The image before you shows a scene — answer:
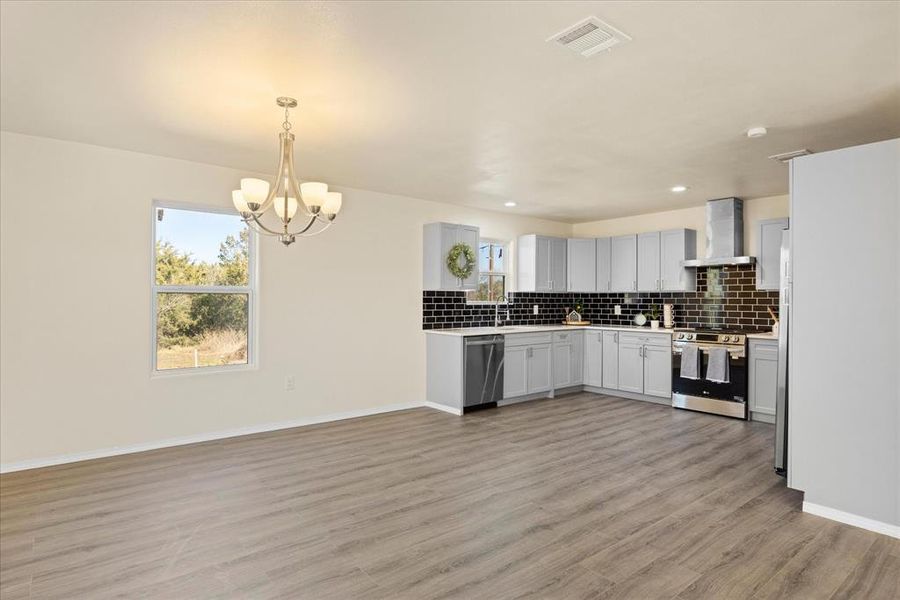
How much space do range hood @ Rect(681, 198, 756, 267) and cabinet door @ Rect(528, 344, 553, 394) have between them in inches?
85.5

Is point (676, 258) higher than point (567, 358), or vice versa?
point (676, 258)

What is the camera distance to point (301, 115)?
10.8 ft

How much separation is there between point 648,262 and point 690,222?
71 centimetres

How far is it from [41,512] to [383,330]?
10.8 ft

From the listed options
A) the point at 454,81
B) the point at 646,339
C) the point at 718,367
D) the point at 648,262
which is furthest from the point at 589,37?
the point at 648,262

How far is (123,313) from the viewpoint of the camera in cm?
416

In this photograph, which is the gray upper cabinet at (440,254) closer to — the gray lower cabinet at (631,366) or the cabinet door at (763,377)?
the gray lower cabinet at (631,366)

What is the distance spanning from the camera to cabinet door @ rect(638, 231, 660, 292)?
6605 mm

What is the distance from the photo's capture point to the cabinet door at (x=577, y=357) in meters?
6.86

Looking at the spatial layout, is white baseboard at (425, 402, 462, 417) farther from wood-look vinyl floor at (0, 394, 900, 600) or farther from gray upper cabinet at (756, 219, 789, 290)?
gray upper cabinet at (756, 219, 789, 290)

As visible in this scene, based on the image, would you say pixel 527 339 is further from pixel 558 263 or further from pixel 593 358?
pixel 558 263

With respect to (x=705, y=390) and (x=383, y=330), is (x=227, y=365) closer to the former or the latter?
(x=383, y=330)

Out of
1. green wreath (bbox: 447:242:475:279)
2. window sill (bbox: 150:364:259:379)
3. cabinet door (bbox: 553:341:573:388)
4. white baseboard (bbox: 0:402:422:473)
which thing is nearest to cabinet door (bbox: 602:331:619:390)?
cabinet door (bbox: 553:341:573:388)

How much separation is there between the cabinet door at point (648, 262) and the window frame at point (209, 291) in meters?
4.75
